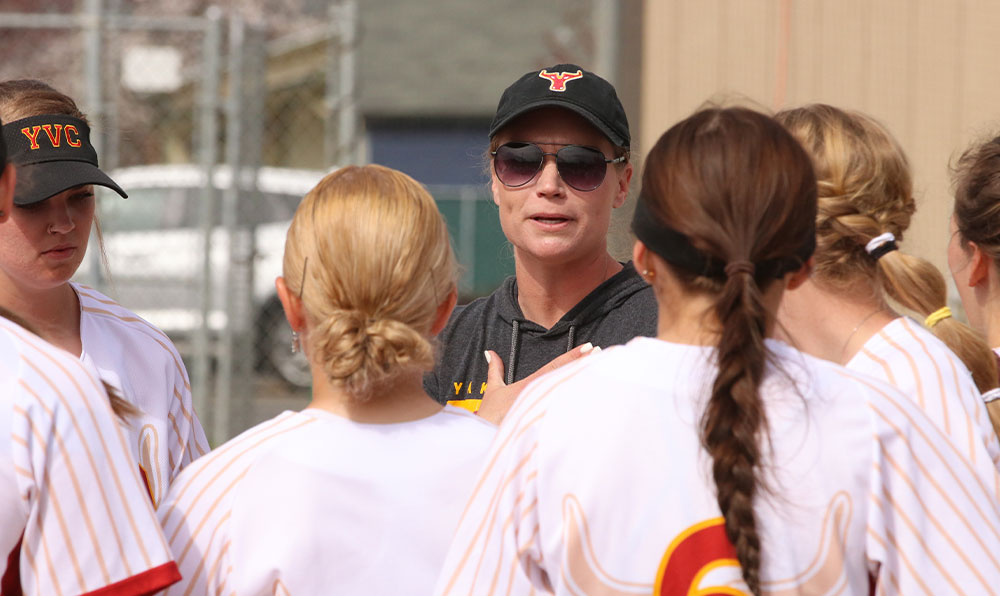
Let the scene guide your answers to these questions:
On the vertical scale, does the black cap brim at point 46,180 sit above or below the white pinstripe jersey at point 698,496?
above

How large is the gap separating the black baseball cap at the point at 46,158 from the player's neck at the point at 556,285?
1102mm

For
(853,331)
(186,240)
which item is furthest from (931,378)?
(186,240)

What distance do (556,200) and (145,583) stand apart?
59.3 inches

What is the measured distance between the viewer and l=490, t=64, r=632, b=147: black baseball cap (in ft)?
9.39

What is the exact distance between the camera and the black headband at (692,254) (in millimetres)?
1752

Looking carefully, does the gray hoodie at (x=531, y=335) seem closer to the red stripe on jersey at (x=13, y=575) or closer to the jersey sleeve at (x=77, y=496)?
the jersey sleeve at (x=77, y=496)

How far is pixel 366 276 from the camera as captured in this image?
6.25 feet

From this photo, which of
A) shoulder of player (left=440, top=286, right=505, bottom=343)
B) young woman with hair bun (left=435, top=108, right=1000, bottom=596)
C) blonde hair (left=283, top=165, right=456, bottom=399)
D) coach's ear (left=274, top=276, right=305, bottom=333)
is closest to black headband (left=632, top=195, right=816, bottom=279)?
young woman with hair bun (left=435, top=108, right=1000, bottom=596)

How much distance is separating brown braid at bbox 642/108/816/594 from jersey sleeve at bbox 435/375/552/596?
277 millimetres

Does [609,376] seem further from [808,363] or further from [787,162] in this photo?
[787,162]

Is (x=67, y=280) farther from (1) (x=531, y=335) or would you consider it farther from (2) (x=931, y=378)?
(2) (x=931, y=378)

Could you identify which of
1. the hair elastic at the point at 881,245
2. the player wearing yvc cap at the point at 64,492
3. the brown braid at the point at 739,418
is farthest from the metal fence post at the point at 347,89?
the brown braid at the point at 739,418

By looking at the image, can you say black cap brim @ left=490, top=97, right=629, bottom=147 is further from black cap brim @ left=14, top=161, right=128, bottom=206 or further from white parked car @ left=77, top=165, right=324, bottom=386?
white parked car @ left=77, top=165, right=324, bottom=386

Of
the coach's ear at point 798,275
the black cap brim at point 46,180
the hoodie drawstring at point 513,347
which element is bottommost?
the hoodie drawstring at point 513,347
